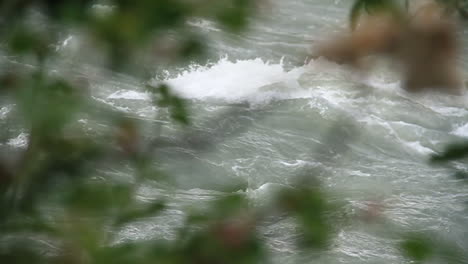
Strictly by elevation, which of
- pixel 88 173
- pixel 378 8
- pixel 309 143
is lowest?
pixel 309 143

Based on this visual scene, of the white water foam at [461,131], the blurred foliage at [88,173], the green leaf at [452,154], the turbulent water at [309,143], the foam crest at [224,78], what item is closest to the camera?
the blurred foliage at [88,173]

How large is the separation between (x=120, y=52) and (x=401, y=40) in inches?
9.3

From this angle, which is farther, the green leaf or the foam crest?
the foam crest

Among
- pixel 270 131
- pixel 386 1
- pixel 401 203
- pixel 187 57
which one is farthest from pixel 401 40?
pixel 270 131

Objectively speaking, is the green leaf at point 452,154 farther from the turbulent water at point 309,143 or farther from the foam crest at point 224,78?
the foam crest at point 224,78

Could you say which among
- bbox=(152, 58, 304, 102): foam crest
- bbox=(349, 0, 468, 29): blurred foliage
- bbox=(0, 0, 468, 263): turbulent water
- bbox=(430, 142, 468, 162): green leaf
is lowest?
bbox=(0, 0, 468, 263): turbulent water

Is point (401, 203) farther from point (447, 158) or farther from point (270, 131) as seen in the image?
point (447, 158)

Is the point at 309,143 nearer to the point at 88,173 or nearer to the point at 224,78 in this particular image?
the point at 224,78

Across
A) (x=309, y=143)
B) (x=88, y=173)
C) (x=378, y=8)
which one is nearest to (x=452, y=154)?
(x=378, y=8)

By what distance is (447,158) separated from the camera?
3.02 ft

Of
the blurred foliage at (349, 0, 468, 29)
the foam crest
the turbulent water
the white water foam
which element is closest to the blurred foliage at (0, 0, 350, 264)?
the blurred foliage at (349, 0, 468, 29)

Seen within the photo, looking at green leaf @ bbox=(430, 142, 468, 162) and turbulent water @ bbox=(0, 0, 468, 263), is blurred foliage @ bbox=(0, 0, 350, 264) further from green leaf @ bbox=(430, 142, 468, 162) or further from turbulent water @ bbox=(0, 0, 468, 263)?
turbulent water @ bbox=(0, 0, 468, 263)

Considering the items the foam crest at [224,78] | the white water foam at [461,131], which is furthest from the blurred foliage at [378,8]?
the white water foam at [461,131]

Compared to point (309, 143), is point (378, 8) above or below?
above
